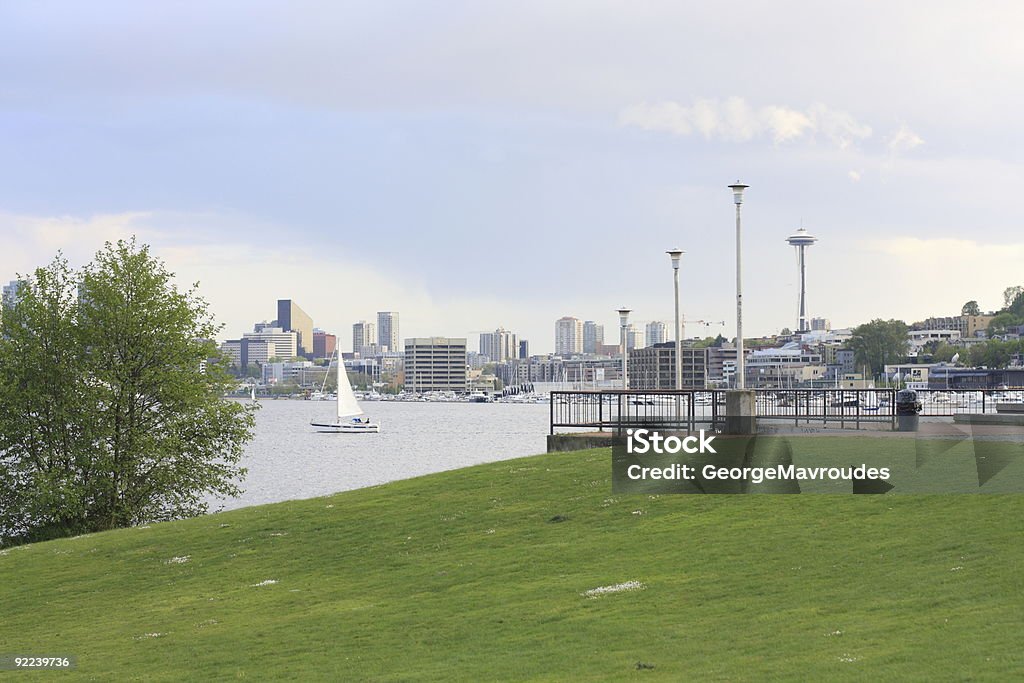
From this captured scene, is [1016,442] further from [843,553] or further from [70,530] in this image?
[70,530]

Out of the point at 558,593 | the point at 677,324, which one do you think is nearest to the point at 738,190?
the point at 677,324

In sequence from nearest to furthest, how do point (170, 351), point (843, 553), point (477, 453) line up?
point (843, 553)
point (170, 351)
point (477, 453)

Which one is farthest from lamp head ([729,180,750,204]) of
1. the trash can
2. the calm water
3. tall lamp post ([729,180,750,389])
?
the calm water

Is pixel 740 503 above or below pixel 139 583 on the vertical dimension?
above

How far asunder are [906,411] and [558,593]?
24.9 metres

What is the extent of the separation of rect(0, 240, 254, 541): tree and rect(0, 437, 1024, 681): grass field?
16.0 metres

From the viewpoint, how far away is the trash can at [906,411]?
38844mm

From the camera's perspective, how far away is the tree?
47.0 m

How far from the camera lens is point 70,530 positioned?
46.2 m

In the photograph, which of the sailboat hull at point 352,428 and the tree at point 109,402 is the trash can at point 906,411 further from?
the sailboat hull at point 352,428

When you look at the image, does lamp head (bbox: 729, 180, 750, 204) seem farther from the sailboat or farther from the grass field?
the sailboat

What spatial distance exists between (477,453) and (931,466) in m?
103

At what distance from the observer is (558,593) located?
1984 centimetres

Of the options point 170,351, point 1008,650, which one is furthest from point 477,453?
point 1008,650
